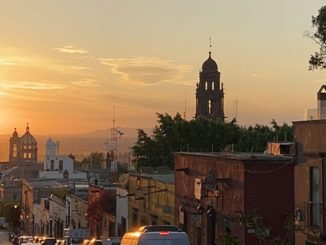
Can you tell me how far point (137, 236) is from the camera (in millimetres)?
24453

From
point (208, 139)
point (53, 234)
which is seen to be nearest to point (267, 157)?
point (208, 139)

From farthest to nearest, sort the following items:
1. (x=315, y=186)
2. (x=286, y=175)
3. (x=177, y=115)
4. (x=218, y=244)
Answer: (x=177, y=115)
(x=218, y=244)
(x=286, y=175)
(x=315, y=186)

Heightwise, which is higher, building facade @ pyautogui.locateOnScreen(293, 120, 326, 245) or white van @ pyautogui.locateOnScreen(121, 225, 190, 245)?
building facade @ pyautogui.locateOnScreen(293, 120, 326, 245)

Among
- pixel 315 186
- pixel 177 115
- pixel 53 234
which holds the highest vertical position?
pixel 177 115

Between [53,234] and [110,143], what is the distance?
164 ft

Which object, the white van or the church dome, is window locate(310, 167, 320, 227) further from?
the church dome

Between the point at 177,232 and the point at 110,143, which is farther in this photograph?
the point at 110,143

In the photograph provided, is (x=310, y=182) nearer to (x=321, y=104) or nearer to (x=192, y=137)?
(x=321, y=104)

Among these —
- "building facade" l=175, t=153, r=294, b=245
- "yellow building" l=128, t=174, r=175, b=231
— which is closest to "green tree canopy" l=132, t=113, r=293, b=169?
"yellow building" l=128, t=174, r=175, b=231

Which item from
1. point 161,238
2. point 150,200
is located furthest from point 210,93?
point 161,238

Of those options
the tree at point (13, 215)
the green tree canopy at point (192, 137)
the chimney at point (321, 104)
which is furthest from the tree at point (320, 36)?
the tree at point (13, 215)

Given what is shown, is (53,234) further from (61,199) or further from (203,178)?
(203,178)

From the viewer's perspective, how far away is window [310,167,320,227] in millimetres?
27891

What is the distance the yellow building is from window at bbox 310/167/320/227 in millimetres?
17912
